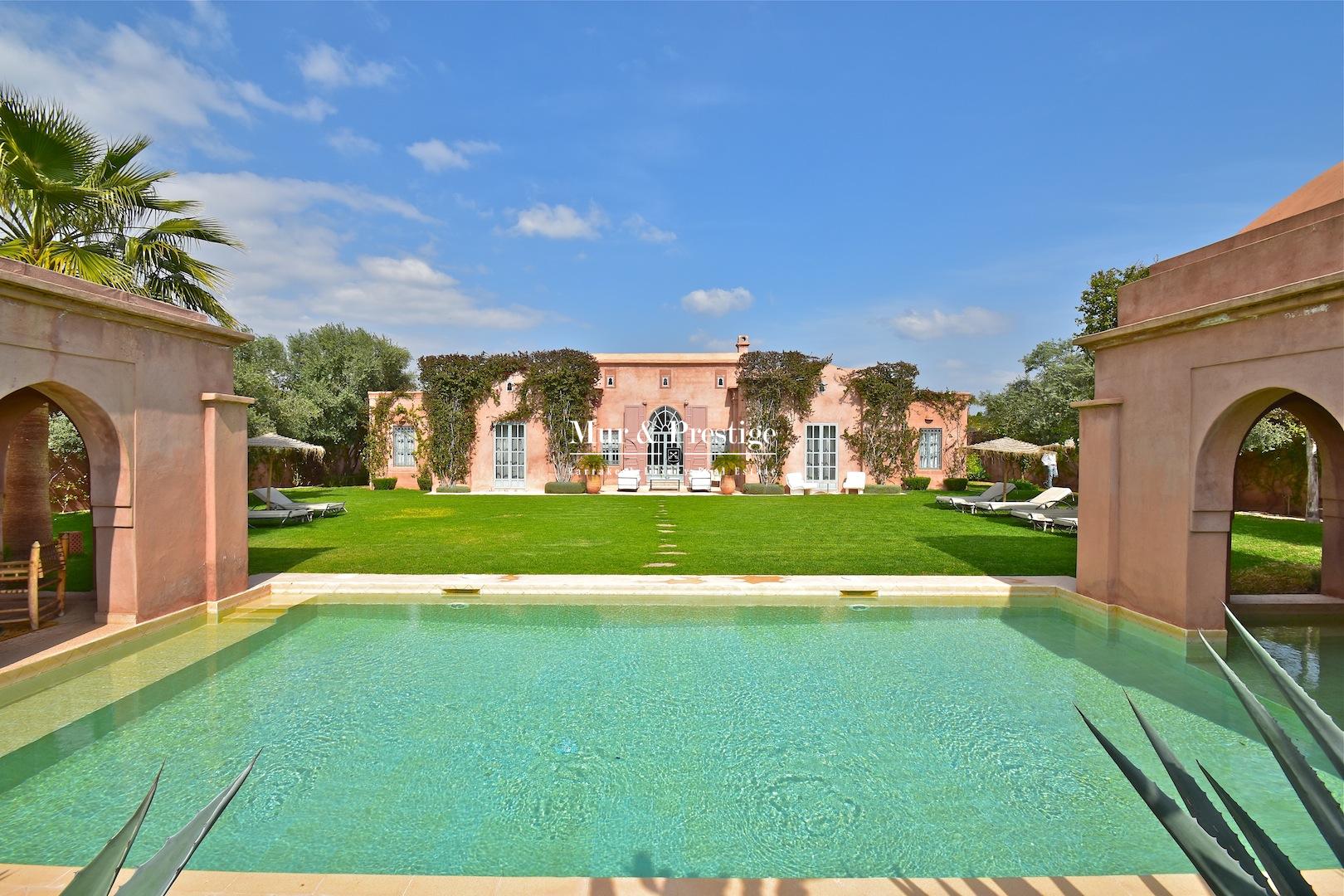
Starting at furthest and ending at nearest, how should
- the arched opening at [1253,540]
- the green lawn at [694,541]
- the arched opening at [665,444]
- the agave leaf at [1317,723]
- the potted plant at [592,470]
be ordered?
the arched opening at [665,444] → the potted plant at [592,470] → the green lawn at [694,541] → the arched opening at [1253,540] → the agave leaf at [1317,723]

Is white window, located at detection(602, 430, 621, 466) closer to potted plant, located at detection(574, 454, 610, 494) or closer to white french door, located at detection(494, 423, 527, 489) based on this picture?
potted plant, located at detection(574, 454, 610, 494)

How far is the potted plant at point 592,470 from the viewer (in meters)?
22.2

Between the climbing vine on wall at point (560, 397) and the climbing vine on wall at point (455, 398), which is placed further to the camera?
the climbing vine on wall at point (455, 398)

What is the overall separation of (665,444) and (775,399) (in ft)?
14.5

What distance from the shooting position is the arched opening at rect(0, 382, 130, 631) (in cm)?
587

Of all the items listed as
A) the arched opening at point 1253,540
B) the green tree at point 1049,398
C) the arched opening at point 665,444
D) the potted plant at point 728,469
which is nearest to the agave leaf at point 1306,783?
the arched opening at point 1253,540

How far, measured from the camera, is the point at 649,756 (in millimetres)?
4148

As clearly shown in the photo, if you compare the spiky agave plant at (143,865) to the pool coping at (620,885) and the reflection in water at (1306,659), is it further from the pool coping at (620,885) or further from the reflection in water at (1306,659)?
the reflection in water at (1306,659)

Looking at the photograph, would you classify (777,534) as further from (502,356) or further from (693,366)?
(502,356)

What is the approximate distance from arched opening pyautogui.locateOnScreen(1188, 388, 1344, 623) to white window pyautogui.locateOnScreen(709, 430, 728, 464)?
14.5 meters

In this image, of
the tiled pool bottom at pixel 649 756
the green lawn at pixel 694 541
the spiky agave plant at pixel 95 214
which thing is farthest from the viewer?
the green lawn at pixel 694 541

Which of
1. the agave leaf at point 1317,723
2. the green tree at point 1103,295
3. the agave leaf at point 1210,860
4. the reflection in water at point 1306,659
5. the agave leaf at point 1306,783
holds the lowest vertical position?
the reflection in water at point 1306,659

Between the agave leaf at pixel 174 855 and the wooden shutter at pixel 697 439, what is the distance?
2209 centimetres

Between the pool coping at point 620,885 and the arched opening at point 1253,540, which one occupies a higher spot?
the arched opening at point 1253,540
